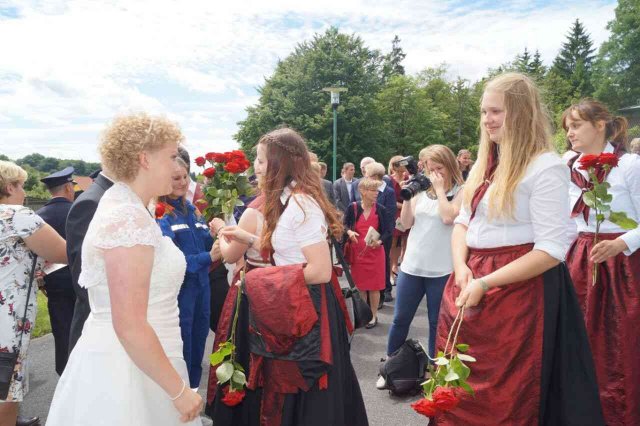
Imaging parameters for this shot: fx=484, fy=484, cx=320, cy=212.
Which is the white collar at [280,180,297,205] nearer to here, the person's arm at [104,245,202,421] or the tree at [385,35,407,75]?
the person's arm at [104,245,202,421]

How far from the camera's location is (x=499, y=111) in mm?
2389

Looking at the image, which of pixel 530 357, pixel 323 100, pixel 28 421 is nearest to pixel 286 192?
pixel 530 357

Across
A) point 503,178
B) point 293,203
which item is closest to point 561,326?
point 503,178

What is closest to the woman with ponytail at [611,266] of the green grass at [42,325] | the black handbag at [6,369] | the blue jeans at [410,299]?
the blue jeans at [410,299]

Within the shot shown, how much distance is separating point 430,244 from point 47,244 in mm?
2876

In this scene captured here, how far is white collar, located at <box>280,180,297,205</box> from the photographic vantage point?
2700 millimetres

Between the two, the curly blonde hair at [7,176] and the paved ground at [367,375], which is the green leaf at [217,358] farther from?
the curly blonde hair at [7,176]

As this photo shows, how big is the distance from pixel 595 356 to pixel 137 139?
3.05m

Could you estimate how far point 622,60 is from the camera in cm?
3994

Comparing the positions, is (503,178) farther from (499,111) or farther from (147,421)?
(147,421)

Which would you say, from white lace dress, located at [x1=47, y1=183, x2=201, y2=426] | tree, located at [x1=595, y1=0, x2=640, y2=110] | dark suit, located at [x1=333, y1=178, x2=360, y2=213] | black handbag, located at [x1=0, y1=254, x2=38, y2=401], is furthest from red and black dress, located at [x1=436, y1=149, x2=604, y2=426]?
tree, located at [x1=595, y1=0, x2=640, y2=110]

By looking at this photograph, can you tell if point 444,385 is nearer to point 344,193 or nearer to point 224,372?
point 224,372

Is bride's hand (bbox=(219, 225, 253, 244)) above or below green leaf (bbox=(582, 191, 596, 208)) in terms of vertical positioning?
below

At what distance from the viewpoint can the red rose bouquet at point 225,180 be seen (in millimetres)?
2980
